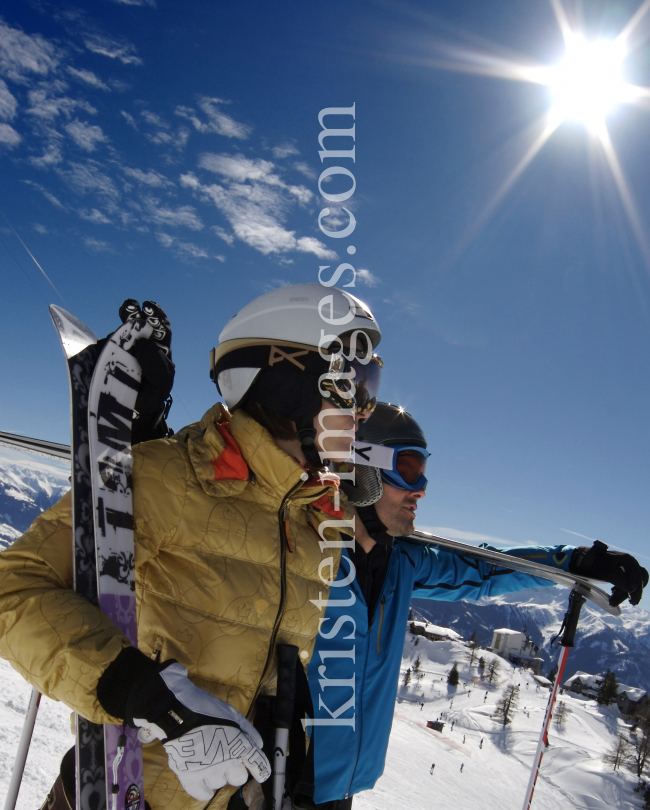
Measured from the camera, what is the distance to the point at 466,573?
4340 mm

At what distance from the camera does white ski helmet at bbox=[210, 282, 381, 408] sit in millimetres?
2582

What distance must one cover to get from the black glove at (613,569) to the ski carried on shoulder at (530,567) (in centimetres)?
10

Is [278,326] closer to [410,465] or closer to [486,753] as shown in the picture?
[410,465]

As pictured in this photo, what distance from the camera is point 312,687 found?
323 centimetres

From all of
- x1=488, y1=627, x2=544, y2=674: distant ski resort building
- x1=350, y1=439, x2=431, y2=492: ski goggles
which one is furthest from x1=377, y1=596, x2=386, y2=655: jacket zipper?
x1=488, y1=627, x2=544, y2=674: distant ski resort building

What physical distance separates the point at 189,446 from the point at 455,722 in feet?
254

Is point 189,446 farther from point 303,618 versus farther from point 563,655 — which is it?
point 563,655

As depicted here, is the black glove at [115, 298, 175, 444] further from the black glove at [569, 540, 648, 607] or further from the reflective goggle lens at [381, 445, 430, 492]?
the black glove at [569, 540, 648, 607]

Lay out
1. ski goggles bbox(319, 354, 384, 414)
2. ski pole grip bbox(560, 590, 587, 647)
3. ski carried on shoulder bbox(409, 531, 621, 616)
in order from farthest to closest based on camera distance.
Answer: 1. ski pole grip bbox(560, 590, 587, 647)
2. ski carried on shoulder bbox(409, 531, 621, 616)
3. ski goggles bbox(319, 354, 384, 414)

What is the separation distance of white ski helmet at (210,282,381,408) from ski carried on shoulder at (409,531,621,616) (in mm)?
2232

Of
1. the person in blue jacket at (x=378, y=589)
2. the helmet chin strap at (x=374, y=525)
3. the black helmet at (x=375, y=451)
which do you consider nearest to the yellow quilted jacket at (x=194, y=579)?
the person in blue jacket at (x=378, y=589)

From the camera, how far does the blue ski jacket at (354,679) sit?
3.15 m

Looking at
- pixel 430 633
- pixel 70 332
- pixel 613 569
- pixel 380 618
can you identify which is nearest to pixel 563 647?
pixel 613 569

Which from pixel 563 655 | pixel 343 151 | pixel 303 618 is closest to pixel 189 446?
pixel 303 618
